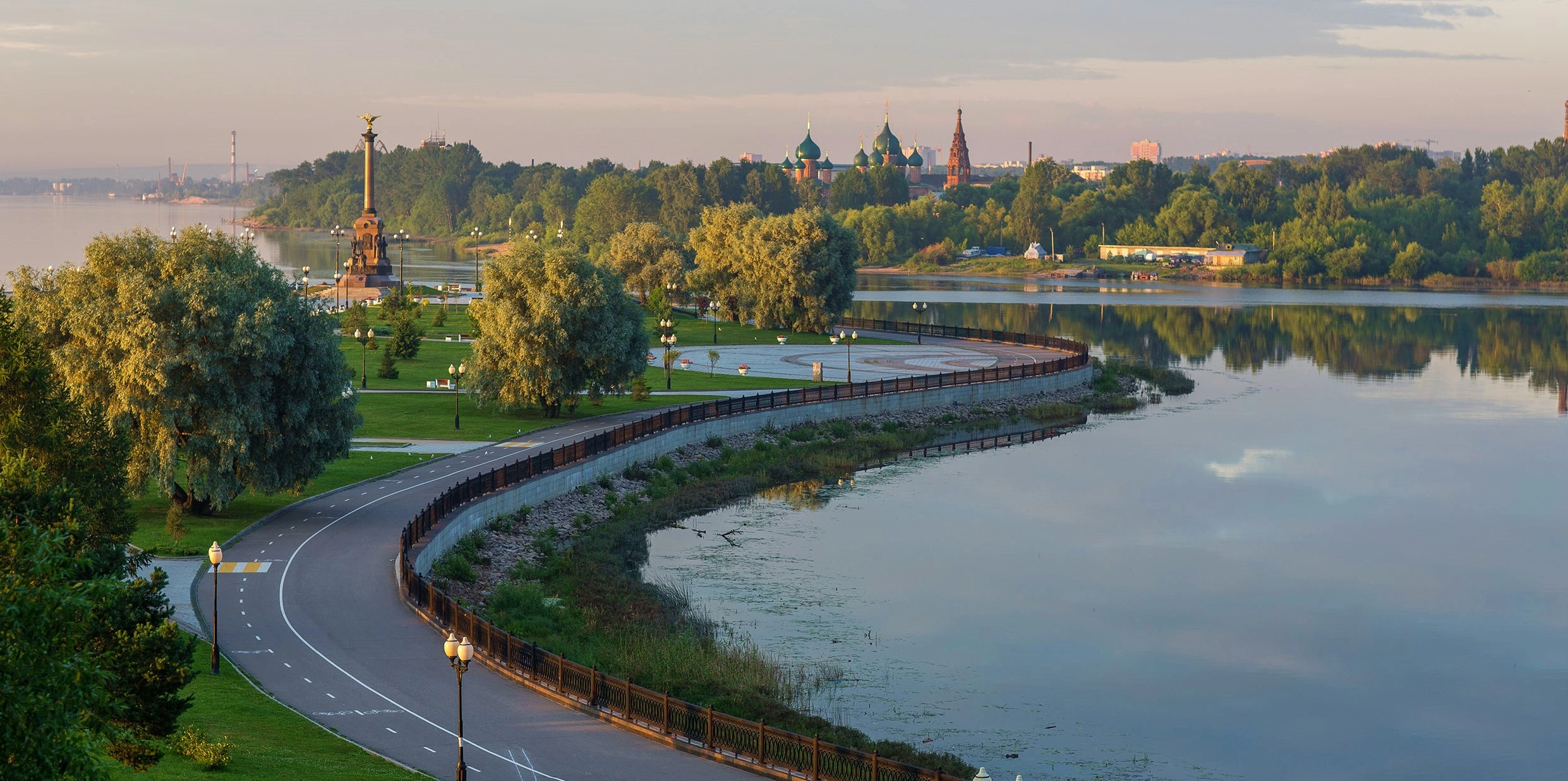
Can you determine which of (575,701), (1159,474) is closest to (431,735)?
(575,701)

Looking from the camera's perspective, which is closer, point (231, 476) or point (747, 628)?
point (747, 628)

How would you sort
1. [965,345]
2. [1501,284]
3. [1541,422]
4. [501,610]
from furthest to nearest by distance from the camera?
[1501,284]
[965,345]
[1541,422]
[501,610]

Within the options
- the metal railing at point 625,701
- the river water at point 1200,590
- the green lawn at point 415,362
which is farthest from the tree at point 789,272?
the metal railing at point 625,701

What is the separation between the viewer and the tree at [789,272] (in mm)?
99000

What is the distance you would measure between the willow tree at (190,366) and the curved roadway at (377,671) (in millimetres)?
2161

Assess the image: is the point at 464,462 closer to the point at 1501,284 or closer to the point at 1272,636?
the point at 1272,636

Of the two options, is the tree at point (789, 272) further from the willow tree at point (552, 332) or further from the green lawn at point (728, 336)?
the willow tree at point (552, 332)

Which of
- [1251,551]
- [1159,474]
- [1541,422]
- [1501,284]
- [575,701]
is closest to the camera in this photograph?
[575,701]

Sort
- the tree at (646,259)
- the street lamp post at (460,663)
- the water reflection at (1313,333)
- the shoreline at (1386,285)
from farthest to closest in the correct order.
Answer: the shoreline at (1386,285)
the tree at (646,259)
the water reflection at (1313,333)
the street lamp post at (460,663)

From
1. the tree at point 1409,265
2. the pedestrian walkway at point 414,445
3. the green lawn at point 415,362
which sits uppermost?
the tree at point 1409,265

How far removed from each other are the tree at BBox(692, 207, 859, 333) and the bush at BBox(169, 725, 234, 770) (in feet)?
249

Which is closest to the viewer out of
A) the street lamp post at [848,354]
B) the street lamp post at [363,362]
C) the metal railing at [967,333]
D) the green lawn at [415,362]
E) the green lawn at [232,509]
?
the green lawn at [232,509]

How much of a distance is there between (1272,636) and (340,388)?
25614 millimetres

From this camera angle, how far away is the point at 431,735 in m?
26.0
